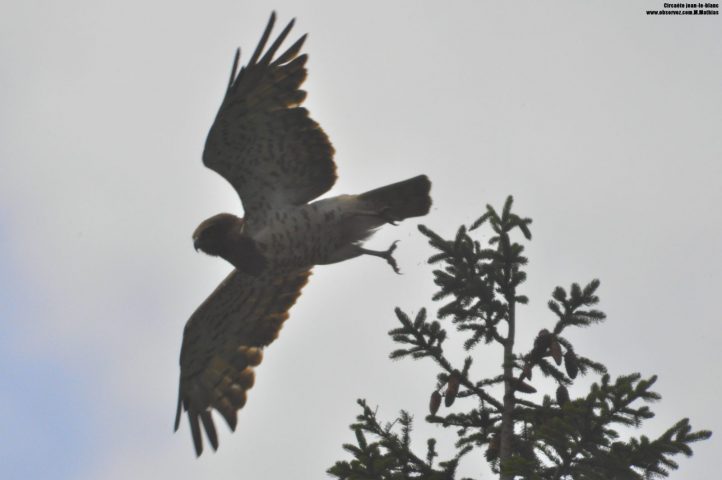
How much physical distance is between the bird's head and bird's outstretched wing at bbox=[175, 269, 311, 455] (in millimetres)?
727

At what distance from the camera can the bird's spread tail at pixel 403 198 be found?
783 centimetres

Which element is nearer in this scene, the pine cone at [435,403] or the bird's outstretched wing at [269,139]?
the pine cone at [435,403]

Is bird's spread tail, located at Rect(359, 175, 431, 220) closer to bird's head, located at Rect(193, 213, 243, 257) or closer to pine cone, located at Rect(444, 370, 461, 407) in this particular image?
bird's head, located at Rect(193, 213, 243, 257)

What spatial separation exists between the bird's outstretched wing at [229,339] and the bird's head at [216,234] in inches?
28.6

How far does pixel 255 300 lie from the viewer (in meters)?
8.93

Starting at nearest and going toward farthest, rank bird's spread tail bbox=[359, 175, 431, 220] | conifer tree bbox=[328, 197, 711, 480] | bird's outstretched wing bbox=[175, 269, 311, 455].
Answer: conifer tree bbox=[328, 197, 711, 480] → bird's spread tail bbox=[359, 175, 431, 220] → bird's outstretched wing bbox=[175, 269, 311, 455]

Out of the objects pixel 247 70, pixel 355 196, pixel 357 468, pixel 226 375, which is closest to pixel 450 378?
pixel 357 468

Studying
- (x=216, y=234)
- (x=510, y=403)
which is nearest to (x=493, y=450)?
(x=510, y=403)

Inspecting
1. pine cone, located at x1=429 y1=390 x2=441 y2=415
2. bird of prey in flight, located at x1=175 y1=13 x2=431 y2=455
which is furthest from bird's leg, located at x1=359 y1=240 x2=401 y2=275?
pine cone, located at x1=429 y1=390 x2=441 y2=415

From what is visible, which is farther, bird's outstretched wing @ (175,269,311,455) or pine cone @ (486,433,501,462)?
bird's outstretched wing @ (175,269,311,455)

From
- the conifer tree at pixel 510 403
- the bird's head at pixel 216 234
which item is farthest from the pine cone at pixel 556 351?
the bird's head at pixel 216 234

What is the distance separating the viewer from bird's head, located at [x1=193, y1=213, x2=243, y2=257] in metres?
7.89

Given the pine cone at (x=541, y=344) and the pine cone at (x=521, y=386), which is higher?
the pine cone at (x=541, y=344)

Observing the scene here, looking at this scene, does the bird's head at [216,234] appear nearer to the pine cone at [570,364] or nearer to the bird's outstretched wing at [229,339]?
the bird's outstretched wing at [229,339]
